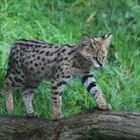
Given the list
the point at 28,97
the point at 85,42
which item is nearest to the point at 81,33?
the point at 28,97

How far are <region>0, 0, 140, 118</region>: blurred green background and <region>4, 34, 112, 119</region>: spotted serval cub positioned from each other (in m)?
0.39

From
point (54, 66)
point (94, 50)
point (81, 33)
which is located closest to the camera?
point (94, 50)

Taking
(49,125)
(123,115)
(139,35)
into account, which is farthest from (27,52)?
(139,35)

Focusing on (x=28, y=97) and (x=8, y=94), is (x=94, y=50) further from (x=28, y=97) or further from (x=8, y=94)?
(x=8, y=94)

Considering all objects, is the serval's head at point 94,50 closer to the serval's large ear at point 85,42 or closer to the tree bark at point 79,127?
the serval's large ear at point 85,42

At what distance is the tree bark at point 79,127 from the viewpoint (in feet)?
22.4

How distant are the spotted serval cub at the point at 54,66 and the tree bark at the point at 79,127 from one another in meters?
0.22

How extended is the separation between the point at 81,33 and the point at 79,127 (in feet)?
13.3

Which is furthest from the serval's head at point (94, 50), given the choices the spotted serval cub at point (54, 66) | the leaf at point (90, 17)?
the leaf at point (90, 17)

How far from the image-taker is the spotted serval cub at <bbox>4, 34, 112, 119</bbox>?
7.76m

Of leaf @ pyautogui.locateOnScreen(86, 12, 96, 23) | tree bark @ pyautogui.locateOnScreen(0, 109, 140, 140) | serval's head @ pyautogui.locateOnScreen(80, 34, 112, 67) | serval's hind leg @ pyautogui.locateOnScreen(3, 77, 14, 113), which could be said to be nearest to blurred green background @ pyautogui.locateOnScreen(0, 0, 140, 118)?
leaf @ pyautogui.locateOnScreen(86, 12, 96, 23)

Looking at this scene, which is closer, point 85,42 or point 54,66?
point 85,42

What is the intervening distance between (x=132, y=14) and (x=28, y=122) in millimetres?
4842

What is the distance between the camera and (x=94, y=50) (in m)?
7.74
